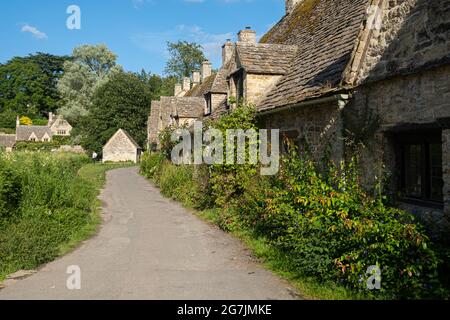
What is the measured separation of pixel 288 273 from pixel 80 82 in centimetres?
7088

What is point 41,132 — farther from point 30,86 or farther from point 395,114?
point 395,114

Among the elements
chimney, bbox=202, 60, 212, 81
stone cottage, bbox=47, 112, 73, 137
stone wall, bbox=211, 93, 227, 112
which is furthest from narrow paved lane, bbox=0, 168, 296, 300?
stone cottage, bbox=47, 112, 73, 137

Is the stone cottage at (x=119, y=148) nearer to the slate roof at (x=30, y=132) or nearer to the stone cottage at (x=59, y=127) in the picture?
the slate roof at (x=30, y=132)

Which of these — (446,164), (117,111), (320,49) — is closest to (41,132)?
(117,111)

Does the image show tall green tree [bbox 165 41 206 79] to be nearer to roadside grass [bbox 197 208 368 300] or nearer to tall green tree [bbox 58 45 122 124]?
tall green tree [bbox 58 45 122 124]

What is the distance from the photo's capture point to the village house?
702 centimetres

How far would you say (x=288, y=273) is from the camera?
271 inches

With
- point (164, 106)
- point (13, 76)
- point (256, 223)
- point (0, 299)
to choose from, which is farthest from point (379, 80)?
point (13, 76)

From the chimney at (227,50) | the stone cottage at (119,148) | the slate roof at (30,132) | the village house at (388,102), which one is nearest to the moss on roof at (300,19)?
the village house at (388,102)

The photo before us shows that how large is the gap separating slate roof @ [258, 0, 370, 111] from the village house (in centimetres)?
5

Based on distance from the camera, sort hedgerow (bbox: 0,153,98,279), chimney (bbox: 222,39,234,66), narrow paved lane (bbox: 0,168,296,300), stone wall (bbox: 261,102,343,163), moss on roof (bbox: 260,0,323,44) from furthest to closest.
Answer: chimney (bbox: 222,39,234,66)
moss on roof (bbox: 260,0,323,44)
stone wall (bbox: 261,102,343,163)
hedgerow (bbox: 0,153,98,279)
narrow paved lane (bbox: 0,168,296,300)

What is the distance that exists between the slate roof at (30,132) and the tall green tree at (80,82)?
23161 millimetres

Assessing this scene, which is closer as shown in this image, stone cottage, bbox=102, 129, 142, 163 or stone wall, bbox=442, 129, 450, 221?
stone wall, bbox=442, 129, 450, 221
